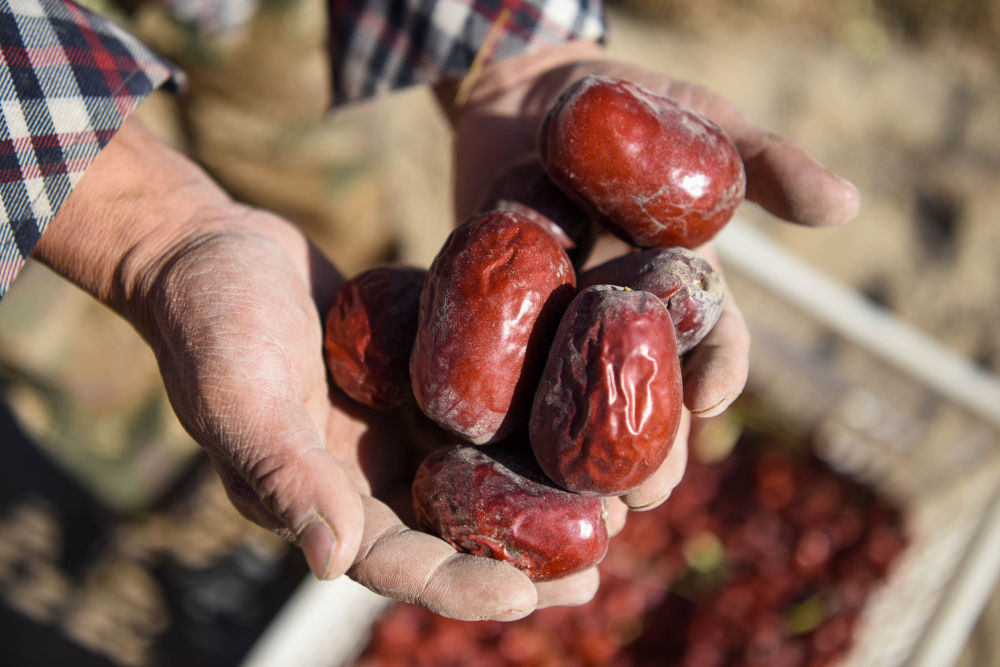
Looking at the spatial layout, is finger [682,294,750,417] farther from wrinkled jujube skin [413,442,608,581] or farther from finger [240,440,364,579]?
finger [240,440,364,579]

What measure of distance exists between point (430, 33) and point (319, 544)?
2162 millimetres

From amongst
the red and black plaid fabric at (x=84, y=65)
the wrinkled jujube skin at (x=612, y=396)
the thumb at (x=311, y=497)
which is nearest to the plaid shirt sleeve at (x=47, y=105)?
the red and black plaid fabric at (x=84, y=65)

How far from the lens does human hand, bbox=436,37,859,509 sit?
1.99 metres

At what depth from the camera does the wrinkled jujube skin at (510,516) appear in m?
1.91

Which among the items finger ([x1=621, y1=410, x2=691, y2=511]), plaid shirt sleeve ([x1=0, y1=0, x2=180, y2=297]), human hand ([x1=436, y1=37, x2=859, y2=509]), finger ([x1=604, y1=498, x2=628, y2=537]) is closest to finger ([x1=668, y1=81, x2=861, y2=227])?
human hand ([x1=436, y1=37, x2=859, y2=509])

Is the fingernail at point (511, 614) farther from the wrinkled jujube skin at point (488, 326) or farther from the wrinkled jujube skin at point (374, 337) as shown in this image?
the wrinkled jujube skin at point (374, 337)

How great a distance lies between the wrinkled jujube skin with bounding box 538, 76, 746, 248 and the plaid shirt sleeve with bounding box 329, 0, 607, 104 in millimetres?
818

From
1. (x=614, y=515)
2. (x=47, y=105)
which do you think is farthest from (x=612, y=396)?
(x=47, y=105)

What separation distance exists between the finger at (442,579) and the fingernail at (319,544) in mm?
176

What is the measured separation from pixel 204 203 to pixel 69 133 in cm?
44

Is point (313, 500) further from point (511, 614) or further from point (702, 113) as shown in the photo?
point (702, 113)

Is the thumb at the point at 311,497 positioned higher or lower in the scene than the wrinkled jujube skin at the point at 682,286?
lower

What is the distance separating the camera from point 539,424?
1903 mm

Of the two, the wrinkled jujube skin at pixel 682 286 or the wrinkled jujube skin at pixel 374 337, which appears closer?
the wrinkled jujube skin at pixel 682 286
